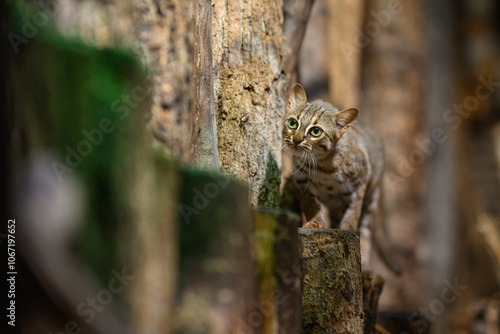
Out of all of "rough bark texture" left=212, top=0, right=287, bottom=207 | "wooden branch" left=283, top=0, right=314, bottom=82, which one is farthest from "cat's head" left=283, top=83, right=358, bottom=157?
"wooden branch" left=283, top=0, right=314, bottom=82

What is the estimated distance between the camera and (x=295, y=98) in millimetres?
3842

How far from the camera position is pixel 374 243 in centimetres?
521

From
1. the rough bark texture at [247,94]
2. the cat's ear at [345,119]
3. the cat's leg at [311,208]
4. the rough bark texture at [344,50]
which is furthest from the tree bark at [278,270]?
the rough bark texture at [344,50]

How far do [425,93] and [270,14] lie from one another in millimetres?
5725

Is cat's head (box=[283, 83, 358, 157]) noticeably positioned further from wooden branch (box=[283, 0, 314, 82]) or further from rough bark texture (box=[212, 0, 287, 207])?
wooden branch (box=[283, 0, 314, 82])

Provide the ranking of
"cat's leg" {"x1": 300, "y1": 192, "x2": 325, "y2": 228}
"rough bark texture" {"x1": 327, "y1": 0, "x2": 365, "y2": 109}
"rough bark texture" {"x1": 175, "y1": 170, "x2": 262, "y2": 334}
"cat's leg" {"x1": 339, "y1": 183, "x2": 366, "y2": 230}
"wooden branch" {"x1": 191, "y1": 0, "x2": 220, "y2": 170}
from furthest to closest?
"rough bark texture" {"x1": 327, "y1": 0, "x2": 365, "y2": 109} < "cat's leg" {"x1": 339, "y1": 183, "x2": 366, "y2": 230} < "cat's leg" {"x1": 300, "y1": 192, "x2": 325, "y2": 228} < "wooden branch" {"x1": 191, "y1": 0, "x2": 220, "y2": 170} < "rough bark texture" {"x1": 175, "y1": 170, "x2": 262, "y2": 334}

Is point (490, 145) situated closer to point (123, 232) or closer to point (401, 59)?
point (401, 59)

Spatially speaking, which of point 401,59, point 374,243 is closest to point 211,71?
point 374,243

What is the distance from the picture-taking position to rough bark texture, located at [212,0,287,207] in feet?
11.5

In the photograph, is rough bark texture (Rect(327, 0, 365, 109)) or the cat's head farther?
rough bark texture (Rect(327, 0, 365, 109))

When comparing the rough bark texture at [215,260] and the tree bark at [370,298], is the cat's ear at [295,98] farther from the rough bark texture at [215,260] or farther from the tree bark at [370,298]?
the rough bark texture at [215,260]

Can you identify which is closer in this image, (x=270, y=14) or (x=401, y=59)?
(x=270, y=14)

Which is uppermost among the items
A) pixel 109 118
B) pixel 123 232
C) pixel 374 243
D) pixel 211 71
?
pixel 211 71

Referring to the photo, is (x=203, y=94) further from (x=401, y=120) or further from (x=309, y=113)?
(x=401, y=120)
